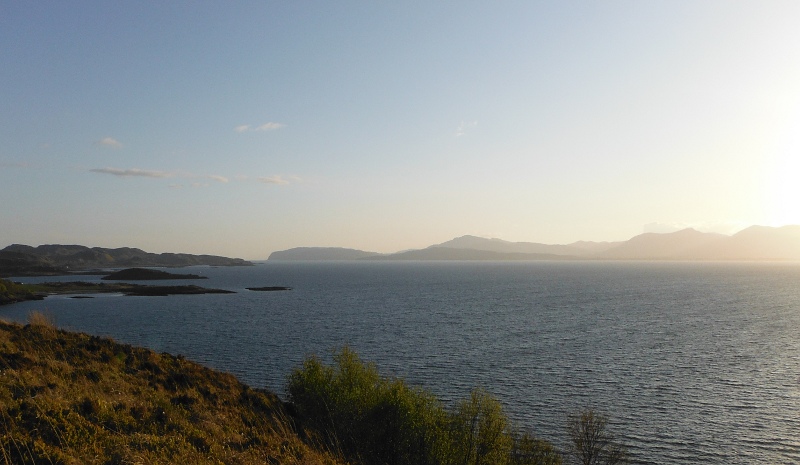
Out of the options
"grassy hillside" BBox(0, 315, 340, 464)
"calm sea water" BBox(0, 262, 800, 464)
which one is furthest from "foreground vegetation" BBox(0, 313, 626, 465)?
"calm sea water" BBox(0, 262, 800, 464)

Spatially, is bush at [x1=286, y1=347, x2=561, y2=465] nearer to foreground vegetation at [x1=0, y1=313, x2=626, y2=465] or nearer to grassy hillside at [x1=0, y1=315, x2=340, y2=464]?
foreground vegetation at [x1=0, y1=313, x2=626, y2=465]

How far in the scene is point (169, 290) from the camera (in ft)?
635

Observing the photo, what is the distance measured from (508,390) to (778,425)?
26533 millimetres

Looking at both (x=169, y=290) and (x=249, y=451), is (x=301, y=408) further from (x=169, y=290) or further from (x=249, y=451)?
(x=169, y=290)

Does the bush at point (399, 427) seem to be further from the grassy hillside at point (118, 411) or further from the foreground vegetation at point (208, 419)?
the grassy hillside at point (118, 411)

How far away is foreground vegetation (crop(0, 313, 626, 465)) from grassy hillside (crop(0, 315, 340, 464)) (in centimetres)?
6

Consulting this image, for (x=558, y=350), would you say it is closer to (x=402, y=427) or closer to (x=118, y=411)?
(x=402, y=427)

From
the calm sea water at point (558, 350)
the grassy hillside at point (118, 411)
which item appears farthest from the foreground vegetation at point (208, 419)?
the calm sea water at point (558, 350)

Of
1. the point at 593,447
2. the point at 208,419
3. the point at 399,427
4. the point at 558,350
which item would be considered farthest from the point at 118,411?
the point at 558,350

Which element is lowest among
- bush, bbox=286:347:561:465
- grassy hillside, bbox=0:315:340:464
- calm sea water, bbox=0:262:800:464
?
calm sea water, bbox=0:262:800:464

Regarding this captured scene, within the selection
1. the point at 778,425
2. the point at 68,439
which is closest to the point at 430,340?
the point at 778,425

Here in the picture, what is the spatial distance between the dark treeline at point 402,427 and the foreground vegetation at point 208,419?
0.09 m

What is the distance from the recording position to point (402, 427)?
34.7 meters

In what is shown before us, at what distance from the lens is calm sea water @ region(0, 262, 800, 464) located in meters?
49.2
